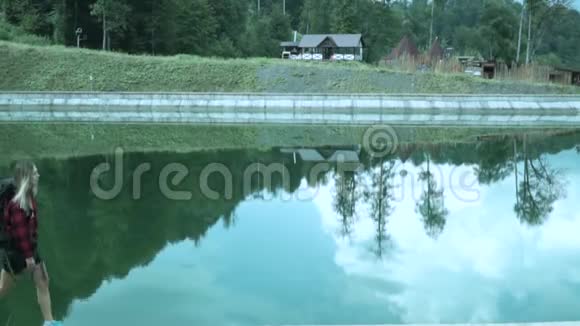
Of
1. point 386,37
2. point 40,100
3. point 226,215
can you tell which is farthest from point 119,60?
point 386,37

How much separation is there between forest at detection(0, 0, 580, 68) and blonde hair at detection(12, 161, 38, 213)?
25410 mm

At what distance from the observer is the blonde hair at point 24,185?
3.33 m

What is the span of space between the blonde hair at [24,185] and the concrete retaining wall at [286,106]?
49.1 feet

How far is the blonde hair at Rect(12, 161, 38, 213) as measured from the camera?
333 centimetres

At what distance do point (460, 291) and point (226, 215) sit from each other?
324 centimetres

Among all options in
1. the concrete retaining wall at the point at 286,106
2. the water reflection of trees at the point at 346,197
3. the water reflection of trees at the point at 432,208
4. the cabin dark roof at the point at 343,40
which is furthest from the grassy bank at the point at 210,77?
the cabin dark roof at the point at 343,40

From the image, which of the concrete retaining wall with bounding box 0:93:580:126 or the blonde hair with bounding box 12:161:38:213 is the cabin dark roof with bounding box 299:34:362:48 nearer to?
the concrete retaining wall with bounding box 0:93:580:126

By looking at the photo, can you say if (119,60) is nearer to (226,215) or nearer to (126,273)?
(226,215)

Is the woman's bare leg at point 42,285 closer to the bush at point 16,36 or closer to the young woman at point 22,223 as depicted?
the young woman at point 22,223

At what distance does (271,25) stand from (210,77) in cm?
2678

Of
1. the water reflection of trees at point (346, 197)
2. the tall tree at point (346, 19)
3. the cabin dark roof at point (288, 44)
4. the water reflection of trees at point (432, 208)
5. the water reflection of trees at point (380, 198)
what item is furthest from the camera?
the cabin dark roof at point (288, 44)

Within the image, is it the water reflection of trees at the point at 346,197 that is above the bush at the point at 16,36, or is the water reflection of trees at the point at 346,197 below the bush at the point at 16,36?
below

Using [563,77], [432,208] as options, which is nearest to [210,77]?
[563,77]

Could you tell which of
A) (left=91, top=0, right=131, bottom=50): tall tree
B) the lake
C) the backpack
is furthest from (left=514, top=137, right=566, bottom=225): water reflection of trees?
(left=91, top=0, right=131, bottom=50): tall tree
